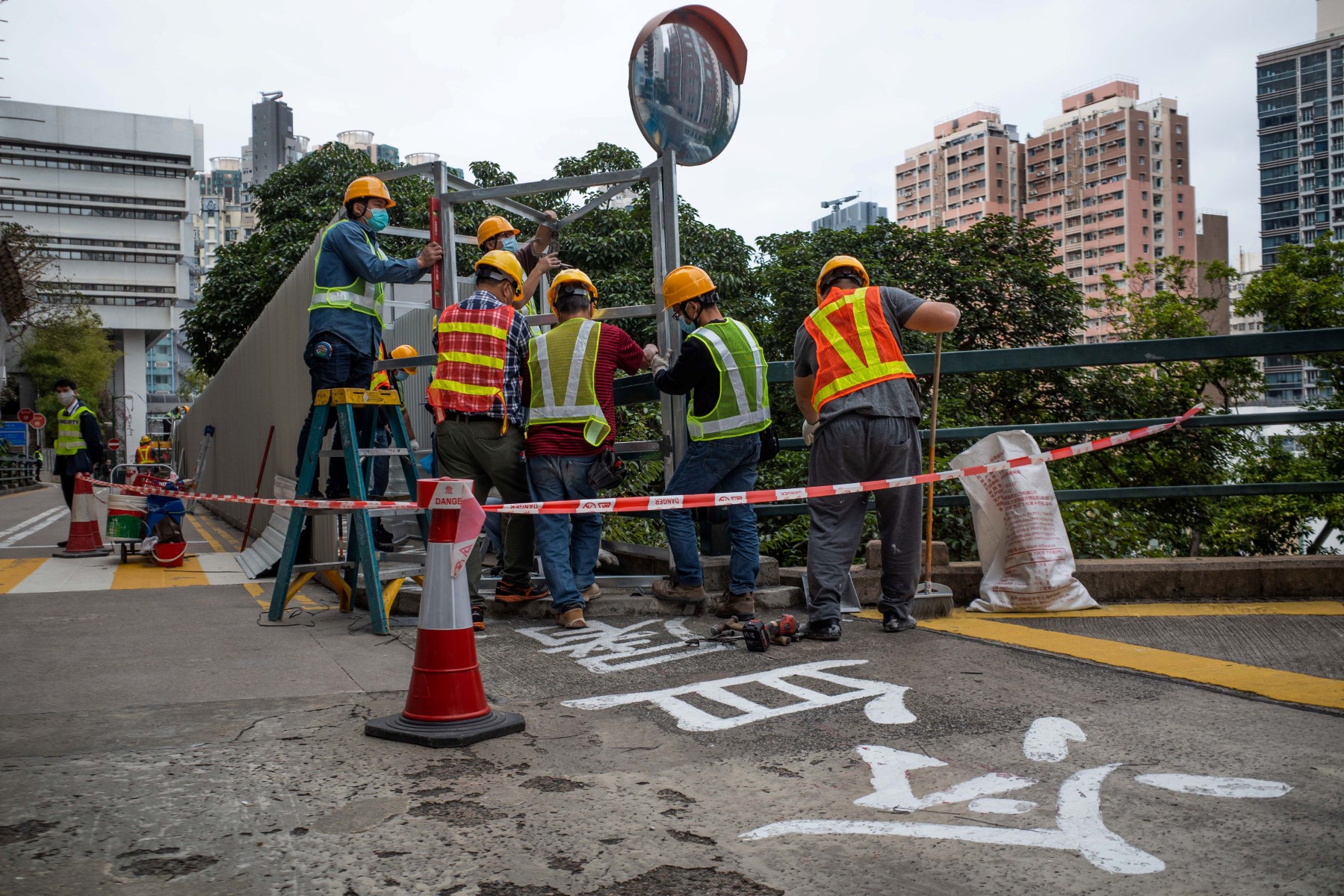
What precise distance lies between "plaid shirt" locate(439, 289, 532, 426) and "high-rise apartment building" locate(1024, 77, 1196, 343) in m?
154

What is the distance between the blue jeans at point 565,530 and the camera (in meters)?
5.68

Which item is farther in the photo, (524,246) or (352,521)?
(524,246)

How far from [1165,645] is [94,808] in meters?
4.22

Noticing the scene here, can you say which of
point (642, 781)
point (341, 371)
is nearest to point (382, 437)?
point (341, 371)

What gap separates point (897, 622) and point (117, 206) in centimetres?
10689

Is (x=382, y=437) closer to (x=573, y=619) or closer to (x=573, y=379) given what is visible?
(x=573, y=379)

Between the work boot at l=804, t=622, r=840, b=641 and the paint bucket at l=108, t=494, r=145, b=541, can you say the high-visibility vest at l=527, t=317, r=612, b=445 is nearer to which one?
the work boot at l=804, t=622, r=840, b=641

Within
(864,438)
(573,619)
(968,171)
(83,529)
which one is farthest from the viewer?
(968,171)

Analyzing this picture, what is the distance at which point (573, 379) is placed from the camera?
5785 millimetres

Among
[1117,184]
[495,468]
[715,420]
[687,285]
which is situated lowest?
[495,468]

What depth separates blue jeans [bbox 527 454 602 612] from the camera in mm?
5676

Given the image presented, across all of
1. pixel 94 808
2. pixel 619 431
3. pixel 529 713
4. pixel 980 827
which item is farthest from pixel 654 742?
pixel 619 431

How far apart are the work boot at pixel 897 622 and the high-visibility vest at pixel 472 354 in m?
2.37

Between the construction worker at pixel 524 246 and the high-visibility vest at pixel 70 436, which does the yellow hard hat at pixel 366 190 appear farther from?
the high-visibility vest at pixel 70 436
